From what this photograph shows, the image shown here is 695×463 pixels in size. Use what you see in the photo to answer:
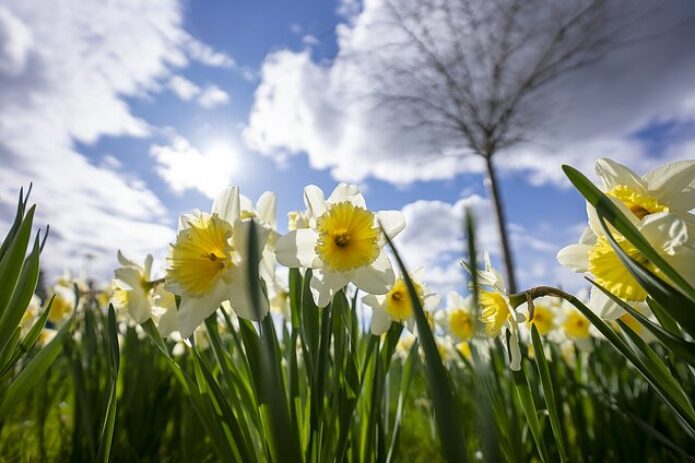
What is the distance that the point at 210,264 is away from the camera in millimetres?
Answer: 887

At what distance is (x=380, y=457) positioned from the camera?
3.71 ft

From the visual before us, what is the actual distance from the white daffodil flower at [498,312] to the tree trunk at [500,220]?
8369 mm

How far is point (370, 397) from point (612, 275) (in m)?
0.67

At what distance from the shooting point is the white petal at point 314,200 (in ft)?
3.44

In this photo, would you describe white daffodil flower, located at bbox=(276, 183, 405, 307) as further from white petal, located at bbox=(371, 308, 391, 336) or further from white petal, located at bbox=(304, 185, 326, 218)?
white petal, located at bbox=(371, 308, 391, 336)

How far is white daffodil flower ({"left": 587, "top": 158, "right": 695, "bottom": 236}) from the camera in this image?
711mm

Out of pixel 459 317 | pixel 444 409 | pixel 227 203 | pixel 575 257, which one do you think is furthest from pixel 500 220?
pixel 444 409

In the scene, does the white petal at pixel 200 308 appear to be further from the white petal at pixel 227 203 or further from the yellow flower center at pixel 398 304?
the yellow flower center at pixel 398 304

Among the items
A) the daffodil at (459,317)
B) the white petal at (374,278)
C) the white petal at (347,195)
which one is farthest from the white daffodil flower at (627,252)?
the daffodil at (459,317)

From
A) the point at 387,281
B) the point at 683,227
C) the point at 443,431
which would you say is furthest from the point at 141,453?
the point at 683,227

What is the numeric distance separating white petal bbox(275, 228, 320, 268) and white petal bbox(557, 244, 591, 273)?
19.8 inches

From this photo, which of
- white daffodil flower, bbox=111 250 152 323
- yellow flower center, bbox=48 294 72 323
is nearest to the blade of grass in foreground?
white daffodil flower, bbox=111 250 152 323

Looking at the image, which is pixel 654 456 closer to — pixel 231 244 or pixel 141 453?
pixel 231 244

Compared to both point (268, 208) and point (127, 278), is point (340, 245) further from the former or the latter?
point (127, 278)
